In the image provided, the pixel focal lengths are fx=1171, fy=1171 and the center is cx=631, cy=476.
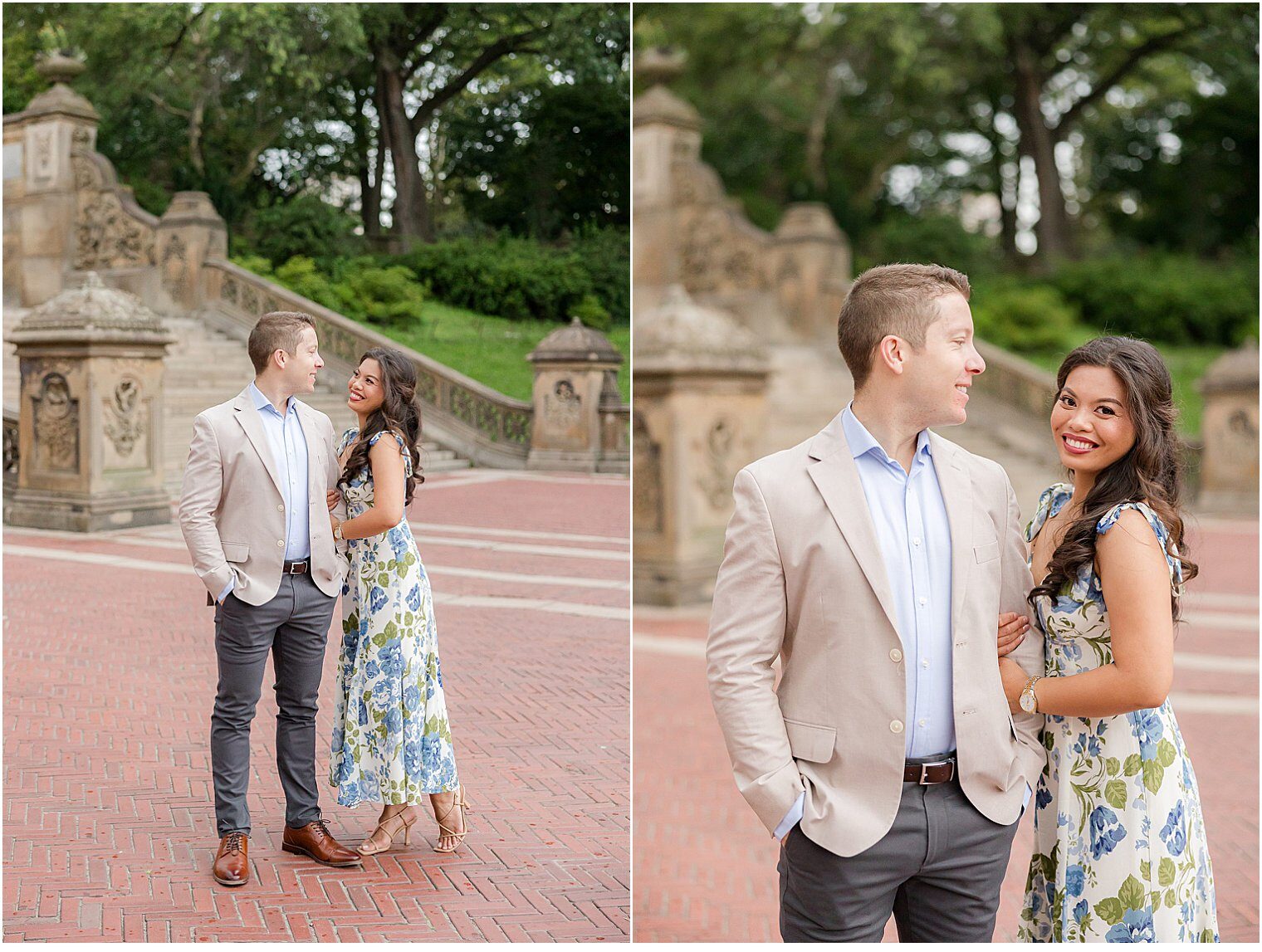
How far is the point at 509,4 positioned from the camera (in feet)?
16.6

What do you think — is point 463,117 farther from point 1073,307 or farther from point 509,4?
point 1073,307

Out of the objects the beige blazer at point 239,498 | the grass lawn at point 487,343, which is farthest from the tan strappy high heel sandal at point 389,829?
the grass lawn at point 487,343

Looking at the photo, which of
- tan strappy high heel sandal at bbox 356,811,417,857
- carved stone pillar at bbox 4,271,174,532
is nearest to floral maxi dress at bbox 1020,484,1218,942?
tan strappy high heel sandal at bbox 356,811,417,857

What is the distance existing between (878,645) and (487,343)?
10.1ft

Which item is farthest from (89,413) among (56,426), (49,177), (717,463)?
(717,463)

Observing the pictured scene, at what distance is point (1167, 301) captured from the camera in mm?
22547

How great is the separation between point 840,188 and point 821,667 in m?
24.4

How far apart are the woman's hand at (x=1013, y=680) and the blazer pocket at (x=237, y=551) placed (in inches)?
94.6

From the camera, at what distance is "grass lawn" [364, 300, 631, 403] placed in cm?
487

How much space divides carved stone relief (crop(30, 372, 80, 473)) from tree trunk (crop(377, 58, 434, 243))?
5.20 ft

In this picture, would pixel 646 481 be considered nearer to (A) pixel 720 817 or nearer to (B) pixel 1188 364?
(A) pixel 720 817

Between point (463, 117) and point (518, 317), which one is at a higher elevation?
point (463, 117)

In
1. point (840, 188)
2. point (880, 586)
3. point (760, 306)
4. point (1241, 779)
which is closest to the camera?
point (880, 586)

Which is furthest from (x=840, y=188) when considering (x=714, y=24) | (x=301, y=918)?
(x=301, y=918)
